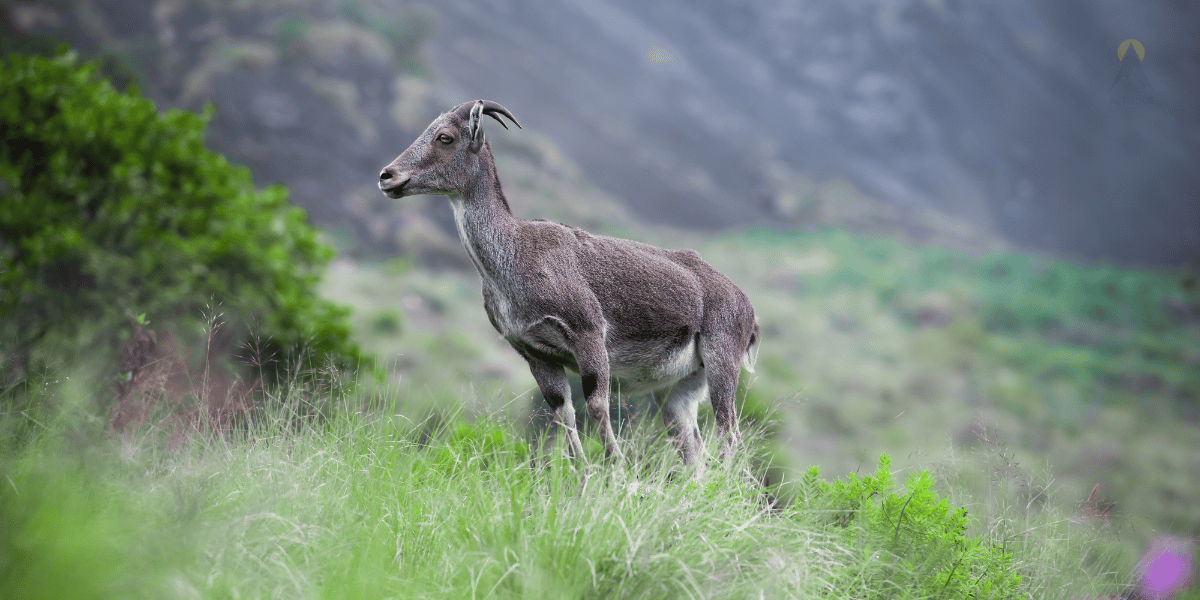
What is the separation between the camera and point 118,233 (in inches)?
232

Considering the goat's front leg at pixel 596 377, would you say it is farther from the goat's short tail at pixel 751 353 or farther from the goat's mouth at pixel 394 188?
the goat's short tail at pixel 751 353

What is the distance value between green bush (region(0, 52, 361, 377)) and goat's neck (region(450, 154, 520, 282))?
253cm

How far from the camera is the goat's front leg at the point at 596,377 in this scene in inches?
136

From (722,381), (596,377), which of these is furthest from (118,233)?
(722,381)

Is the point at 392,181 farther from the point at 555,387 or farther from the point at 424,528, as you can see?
the point at 424,528

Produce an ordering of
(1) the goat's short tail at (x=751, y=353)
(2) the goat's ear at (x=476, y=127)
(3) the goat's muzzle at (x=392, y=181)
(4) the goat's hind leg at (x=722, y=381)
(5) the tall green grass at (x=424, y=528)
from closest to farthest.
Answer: (5) the tall green grass at (x=424, y=528) → (3) the goat's muzzle at (x=392, y=181) → (2) the goat's ear at (x=476, y=127) → (4) the goat's hind leg at (x=722, y=381) → (1) the goat's short tail at (x=751, y=353)

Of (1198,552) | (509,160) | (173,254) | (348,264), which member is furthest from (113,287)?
(509,160)

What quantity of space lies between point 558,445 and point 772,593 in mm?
1020

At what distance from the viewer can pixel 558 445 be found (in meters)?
3.12

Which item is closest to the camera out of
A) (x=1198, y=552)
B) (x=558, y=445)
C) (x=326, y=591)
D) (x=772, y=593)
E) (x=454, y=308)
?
(x=326, y=591)

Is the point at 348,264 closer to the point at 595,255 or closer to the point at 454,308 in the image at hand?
the point at 454,308

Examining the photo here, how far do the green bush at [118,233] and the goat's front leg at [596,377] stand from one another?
2.88m

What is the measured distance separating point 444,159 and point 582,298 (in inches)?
35.5

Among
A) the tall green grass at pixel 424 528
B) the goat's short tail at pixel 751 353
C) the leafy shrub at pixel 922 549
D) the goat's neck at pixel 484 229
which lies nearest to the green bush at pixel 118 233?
the tall green grass at pixel 424 528
